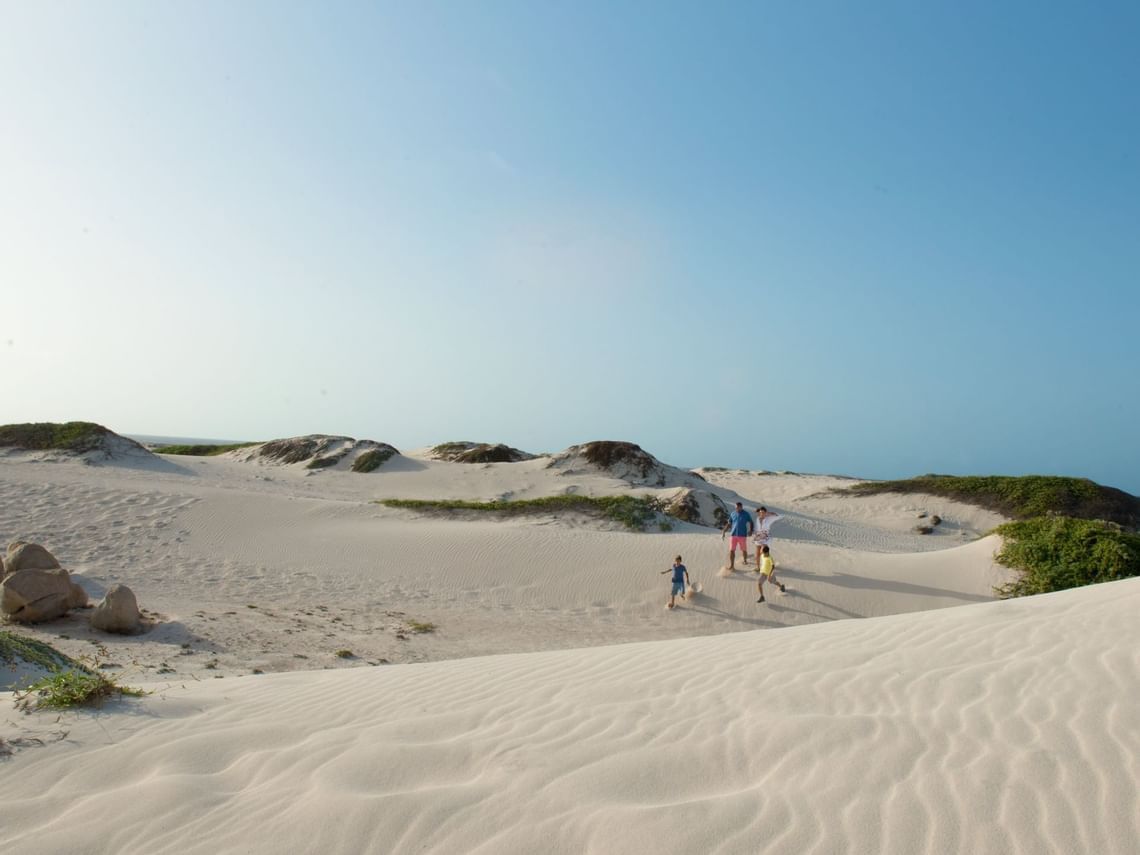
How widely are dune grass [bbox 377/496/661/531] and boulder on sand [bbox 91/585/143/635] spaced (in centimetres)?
1051

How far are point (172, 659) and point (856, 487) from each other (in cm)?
2845

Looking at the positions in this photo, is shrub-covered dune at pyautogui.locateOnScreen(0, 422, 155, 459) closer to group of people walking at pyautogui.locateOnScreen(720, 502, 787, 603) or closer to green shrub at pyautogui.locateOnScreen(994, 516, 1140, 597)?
group of people walking at pyautogui.locateOnScreen(720, 502, 787, 603)

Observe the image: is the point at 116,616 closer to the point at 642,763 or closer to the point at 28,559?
the point at 28,559

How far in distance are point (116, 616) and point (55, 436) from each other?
19.4m

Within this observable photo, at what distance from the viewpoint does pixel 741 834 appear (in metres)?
2.85

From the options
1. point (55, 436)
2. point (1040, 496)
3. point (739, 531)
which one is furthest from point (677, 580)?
point (55, 436)

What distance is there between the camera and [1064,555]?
13578mm

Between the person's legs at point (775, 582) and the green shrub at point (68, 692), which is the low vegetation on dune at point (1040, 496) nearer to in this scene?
the person's legs at point (775, 582)

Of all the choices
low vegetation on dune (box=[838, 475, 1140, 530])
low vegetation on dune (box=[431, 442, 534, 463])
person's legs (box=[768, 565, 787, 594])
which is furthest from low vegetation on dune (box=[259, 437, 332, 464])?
low vegetation on dune (box=[838, 475, 1140, 530])

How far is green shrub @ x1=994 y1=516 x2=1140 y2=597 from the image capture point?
42.5 feet

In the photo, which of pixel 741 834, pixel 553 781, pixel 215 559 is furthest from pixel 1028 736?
pixel 215 559

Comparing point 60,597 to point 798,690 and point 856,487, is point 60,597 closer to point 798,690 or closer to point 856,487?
point 798,690

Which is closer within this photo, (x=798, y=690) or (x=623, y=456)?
(x=798, y=690)

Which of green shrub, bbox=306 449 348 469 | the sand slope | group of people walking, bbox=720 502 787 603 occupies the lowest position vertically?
the sand slope
